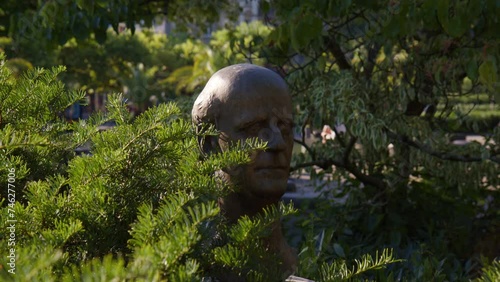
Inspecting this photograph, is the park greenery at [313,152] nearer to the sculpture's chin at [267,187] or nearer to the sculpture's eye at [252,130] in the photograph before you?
the sculpture's chin at [267,187]

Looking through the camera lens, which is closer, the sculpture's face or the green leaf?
the sculpture's face

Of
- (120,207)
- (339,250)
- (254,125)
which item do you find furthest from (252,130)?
(339,250)

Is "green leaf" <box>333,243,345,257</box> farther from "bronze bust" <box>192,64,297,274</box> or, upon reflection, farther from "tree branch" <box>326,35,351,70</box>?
"bronze bust" <box>192,64,297,274</box>

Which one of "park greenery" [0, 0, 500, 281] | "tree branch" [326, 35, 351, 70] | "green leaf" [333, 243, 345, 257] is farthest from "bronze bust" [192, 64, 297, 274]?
"tree branch" [326, 35, 351, 70]

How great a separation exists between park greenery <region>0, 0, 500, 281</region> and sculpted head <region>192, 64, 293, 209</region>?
216 millimetres

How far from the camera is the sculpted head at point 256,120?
3.04 metres

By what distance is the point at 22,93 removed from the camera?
2.12 metres

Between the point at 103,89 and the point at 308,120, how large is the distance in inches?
1130

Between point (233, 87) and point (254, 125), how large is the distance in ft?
0.61

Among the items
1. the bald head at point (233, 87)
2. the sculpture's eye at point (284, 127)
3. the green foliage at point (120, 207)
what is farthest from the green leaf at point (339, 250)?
the green foliage at point (120, 207)

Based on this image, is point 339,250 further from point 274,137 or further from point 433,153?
point 274,137

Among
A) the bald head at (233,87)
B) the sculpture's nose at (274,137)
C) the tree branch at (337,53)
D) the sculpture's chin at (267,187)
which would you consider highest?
the bald head at (233,87)

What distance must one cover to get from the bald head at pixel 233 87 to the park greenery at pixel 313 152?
542mm

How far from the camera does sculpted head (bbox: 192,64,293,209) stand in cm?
304
